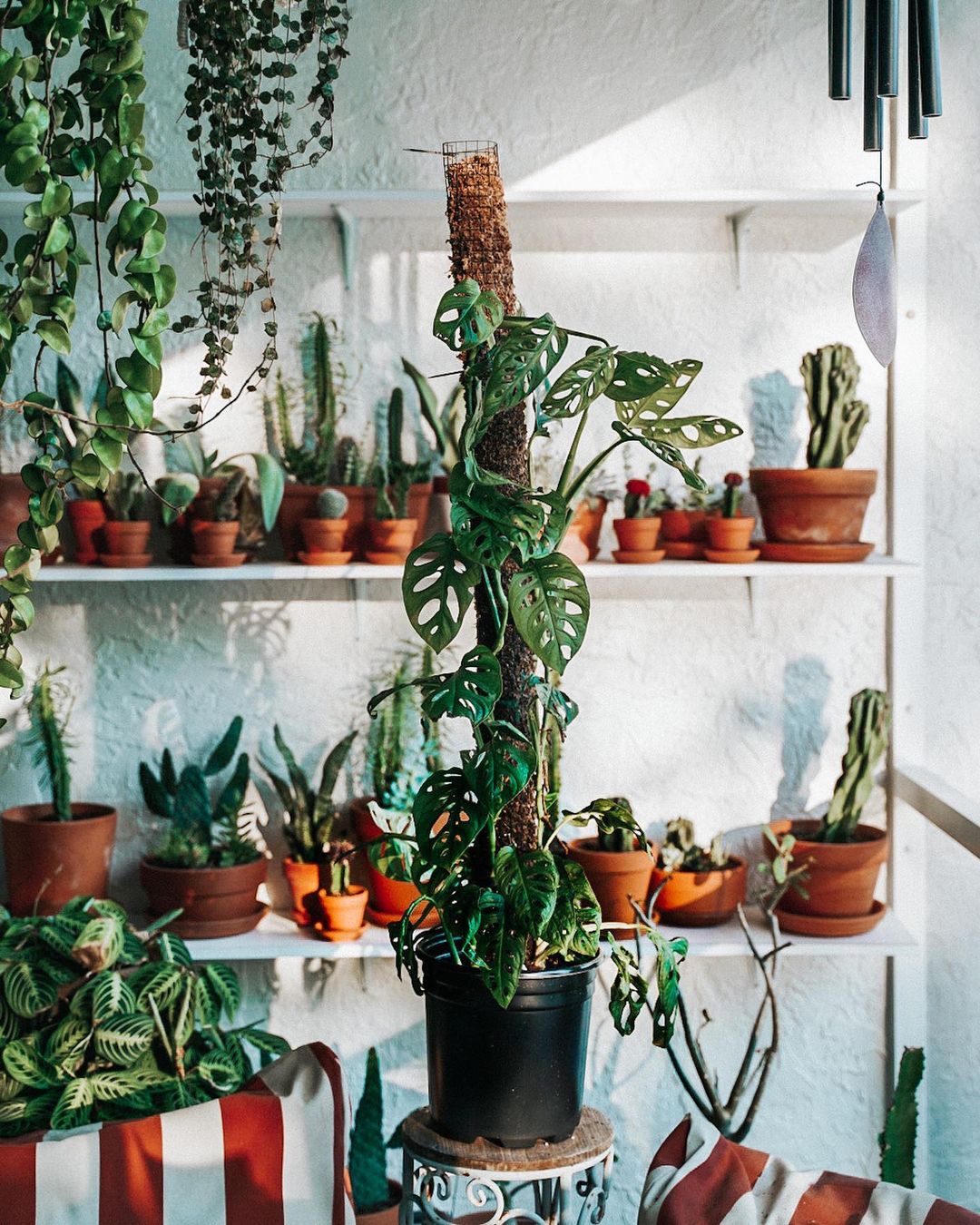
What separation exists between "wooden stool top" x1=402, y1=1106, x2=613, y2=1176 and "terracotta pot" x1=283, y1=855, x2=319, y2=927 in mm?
800

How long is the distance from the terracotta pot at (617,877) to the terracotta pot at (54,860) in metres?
0.90

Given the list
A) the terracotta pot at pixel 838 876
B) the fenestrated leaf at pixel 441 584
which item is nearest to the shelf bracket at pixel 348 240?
the fenestrated leaf at pixel 441 584

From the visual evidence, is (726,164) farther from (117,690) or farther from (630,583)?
(117,690)

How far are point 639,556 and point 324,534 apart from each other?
0.59m

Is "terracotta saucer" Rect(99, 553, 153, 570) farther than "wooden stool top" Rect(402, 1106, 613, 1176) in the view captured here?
Yes

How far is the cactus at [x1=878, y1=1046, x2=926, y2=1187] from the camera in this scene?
2.29 m

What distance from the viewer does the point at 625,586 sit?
8.68ft

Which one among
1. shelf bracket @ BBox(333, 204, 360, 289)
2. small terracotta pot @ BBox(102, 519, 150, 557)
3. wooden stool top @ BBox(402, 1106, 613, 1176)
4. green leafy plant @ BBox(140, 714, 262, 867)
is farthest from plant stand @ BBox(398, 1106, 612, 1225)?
shelf bracket @ BBox(333, 204, 360, 289)

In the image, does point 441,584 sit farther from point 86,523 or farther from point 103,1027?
point 86,523

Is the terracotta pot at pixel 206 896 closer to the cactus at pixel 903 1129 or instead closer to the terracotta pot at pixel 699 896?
the terracotta pot at pixel 699 896

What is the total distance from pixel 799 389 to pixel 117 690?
4.91 ft

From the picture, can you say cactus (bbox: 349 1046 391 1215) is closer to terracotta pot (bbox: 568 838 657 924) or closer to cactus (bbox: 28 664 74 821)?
terracotta pot (bbox: 568 838 657 924)

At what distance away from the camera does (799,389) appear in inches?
103

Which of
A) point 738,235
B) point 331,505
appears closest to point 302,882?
point 331,505
